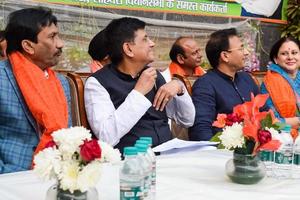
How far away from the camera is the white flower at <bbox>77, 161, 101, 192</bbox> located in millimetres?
862

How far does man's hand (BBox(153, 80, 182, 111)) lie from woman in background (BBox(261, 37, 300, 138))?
85 centimetres

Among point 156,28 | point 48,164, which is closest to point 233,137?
point 48,164

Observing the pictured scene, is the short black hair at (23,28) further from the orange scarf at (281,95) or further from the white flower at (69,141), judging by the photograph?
the orange scarf at (281,95)

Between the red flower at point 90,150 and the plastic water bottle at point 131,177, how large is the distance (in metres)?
0.08

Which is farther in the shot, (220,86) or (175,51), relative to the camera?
(175,51)

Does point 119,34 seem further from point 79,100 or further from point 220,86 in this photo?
point 220,86

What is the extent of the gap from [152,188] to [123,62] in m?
1.12

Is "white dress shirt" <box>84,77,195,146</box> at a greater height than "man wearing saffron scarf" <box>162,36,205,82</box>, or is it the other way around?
"man wearing saffron scarf" <box>162,36,205,82</box>

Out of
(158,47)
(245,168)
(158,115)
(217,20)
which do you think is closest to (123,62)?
(158,115)

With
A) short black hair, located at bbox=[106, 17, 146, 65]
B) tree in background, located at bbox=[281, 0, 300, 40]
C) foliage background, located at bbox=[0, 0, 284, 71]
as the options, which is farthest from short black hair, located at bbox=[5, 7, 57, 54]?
tree in background, located at bbox=[281, 0, 300, 40]

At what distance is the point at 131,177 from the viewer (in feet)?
3.08

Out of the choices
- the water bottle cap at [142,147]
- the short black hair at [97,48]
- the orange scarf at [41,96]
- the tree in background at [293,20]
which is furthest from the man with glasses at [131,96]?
the tree in background at [293,20]

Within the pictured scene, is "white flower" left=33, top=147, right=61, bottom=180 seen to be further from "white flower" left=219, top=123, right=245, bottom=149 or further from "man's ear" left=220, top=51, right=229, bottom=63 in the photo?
"man's ear" left=220, top=51, right=229, bottom=63

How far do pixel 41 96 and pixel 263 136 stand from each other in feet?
3.04
